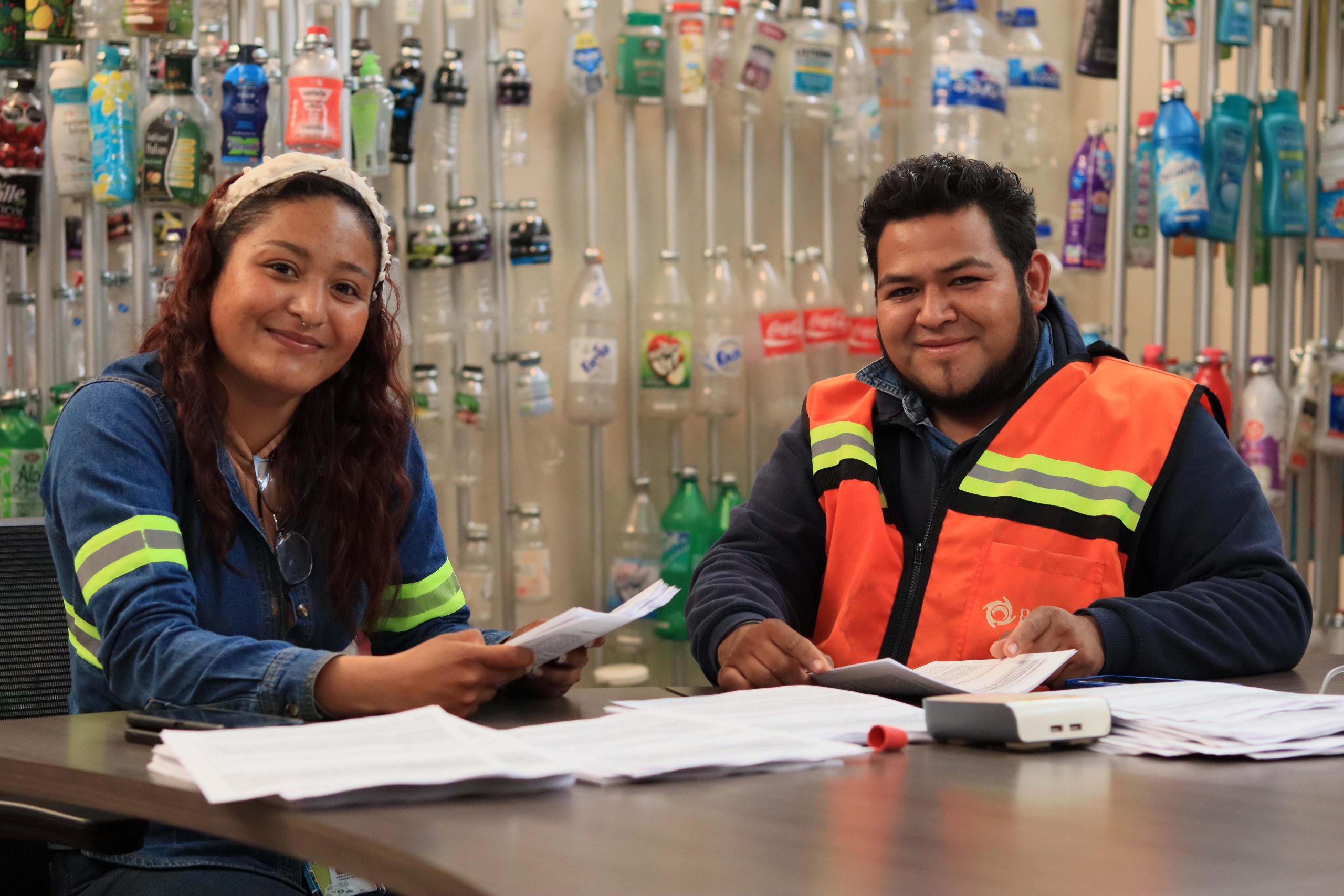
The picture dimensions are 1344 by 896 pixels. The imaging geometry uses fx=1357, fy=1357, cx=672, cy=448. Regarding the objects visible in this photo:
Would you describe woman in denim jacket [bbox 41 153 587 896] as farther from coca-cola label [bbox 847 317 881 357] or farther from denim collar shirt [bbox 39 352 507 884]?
coca-cola label [bbox 847 317 881 357]

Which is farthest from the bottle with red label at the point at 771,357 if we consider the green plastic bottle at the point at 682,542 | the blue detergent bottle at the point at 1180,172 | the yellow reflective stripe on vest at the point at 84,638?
the yellow reflective stripe on vest at the point at 84,638

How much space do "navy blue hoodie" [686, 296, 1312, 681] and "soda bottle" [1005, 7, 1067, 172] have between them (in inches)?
88.4

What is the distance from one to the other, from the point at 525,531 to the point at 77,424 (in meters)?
2.22

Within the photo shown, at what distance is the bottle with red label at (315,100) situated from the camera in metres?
3.00

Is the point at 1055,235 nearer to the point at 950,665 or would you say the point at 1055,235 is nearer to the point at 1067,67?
the point at 1067,67

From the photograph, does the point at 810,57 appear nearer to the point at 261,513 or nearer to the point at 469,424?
the point at 469,424

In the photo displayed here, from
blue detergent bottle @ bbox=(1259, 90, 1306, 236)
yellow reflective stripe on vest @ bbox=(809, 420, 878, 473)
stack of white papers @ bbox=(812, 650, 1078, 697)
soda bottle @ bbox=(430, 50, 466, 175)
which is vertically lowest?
stack of white papers @ bbox=(812, 650, 1078, 697)

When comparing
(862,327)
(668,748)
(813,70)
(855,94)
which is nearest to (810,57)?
(813,70)

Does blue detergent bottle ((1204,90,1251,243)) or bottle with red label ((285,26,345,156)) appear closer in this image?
bottle with red label ((285,26,345,156))

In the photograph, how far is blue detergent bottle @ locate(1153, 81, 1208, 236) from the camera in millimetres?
3369

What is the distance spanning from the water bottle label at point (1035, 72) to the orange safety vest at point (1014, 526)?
2.37m

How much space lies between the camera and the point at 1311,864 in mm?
833

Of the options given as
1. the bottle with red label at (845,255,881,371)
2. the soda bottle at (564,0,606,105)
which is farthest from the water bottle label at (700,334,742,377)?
the soda bottle at (564,0,606,105)

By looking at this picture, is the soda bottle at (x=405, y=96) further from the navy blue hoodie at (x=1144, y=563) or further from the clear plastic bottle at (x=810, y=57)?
the navy blue hoodie at (x=1144, y=563)
